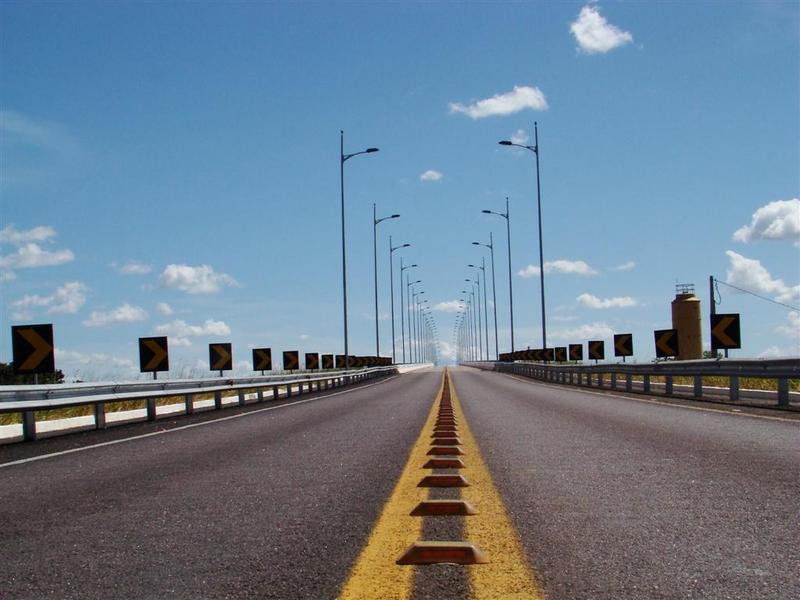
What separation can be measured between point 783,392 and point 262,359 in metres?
26.1

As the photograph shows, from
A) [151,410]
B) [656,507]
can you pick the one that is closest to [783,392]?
[151,410]

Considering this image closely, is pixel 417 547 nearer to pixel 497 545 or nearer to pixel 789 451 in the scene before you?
pixel 497 545

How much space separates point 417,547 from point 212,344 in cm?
2424

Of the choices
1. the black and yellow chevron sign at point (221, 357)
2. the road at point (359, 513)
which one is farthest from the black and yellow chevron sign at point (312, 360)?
the road at point (359, 513)

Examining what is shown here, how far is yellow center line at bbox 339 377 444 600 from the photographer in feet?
12.9

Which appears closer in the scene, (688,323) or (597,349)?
(597,349)

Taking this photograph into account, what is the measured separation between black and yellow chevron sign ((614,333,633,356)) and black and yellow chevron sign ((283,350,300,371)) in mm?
19447

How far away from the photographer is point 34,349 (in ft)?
54.5

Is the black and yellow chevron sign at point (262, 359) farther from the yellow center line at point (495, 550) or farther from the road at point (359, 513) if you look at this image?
the yellow center line at point (495, 550)

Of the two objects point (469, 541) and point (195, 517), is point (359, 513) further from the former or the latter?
point (469, 541)

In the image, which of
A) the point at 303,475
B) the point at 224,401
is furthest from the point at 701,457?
the point at 224,401

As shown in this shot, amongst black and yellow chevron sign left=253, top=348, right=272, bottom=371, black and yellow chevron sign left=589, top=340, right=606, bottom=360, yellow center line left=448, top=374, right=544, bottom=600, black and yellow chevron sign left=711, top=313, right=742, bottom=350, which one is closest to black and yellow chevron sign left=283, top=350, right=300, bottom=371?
black and yellow chevron sign left=253, top=348, right=272, bottom=371

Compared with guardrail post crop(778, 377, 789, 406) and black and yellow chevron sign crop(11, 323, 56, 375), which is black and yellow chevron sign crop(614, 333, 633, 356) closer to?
guardrail post crop(778, 377, 789, 406)

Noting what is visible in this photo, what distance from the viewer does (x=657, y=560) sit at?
455cm
